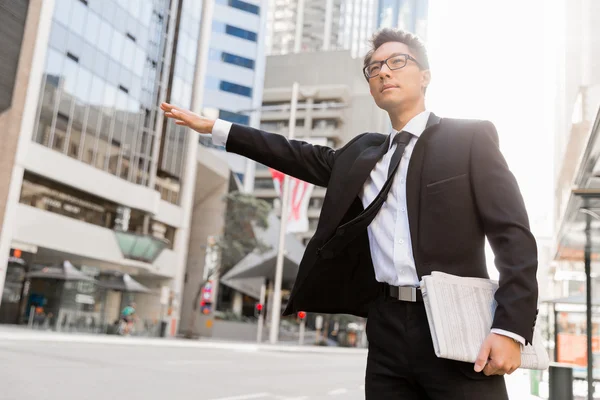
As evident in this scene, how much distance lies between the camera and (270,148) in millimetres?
2824

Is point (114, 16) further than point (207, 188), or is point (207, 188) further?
point (207, 188)

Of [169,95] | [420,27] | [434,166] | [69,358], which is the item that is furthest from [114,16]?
[420,27]

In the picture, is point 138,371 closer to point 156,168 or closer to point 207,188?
point 156,168

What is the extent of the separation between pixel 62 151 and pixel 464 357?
3119cm

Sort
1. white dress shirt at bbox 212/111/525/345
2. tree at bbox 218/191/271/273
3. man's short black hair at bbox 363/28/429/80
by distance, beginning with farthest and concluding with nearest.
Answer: tree at bbox 218/191/271/273, man's short black hair at bbox 363/28/429/80, white dress shirt at bbox 212/111/525/345

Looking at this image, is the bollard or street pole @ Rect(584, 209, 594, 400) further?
street pole @ Rect(584, 209, 594, 400)

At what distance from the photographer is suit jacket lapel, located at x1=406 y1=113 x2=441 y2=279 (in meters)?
2.28

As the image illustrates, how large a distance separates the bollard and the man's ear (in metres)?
8.09

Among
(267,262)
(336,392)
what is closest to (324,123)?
(267,262)

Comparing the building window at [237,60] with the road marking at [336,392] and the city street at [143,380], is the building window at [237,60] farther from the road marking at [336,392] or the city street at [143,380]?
the road marking at [336,392]

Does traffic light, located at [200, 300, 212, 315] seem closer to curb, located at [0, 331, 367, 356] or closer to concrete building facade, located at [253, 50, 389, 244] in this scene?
curb, located at [0, 331, 367, 356]

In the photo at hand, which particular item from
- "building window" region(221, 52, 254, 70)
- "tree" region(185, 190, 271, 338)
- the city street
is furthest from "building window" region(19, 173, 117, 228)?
"building window" region(221, 52, 254, 70)

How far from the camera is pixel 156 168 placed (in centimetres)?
4034

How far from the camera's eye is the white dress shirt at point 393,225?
2.27 meters
